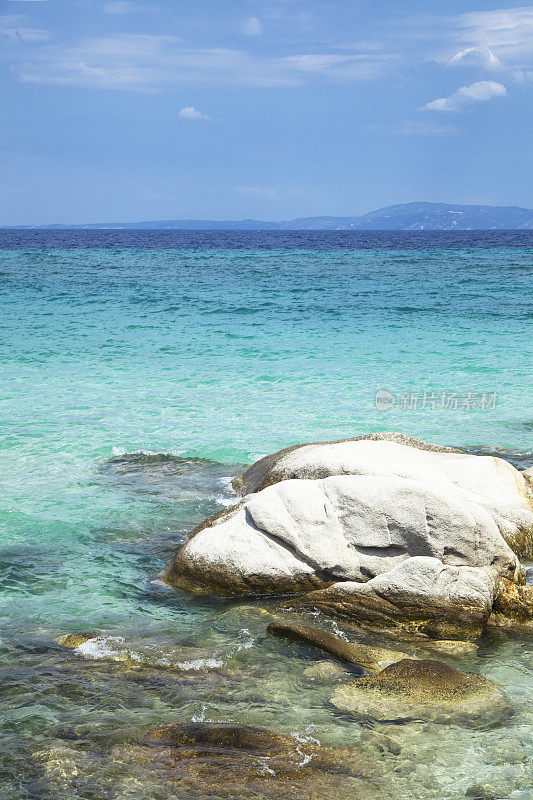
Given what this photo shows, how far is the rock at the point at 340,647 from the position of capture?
4875 mm

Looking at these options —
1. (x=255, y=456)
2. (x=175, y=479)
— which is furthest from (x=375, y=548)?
(x=255, y=456)

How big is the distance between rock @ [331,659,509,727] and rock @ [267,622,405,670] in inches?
9.6

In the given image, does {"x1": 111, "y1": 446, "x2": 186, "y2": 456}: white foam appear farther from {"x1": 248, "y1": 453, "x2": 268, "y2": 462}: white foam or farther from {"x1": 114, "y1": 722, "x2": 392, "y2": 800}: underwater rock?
{"x1": 114, "y1": 722, "x2": 392, "y2": 800}: underwater rock

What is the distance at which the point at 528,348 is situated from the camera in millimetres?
18281

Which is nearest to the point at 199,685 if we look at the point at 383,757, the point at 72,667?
the point at 72,667

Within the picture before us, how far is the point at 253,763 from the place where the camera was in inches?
148

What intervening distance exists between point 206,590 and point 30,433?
19.4 ft

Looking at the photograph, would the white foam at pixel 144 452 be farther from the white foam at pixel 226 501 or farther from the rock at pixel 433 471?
the rock at pixel 433 471

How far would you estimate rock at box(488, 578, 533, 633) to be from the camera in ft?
18.0

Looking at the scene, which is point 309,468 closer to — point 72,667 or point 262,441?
point 72,667

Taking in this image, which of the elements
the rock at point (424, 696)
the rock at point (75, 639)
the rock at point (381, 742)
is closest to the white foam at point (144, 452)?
the rock at point (75, 639)

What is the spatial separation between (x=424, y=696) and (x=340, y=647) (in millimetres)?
763

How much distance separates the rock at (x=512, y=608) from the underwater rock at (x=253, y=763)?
203 centimetres

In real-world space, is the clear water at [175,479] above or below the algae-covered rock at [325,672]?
above
